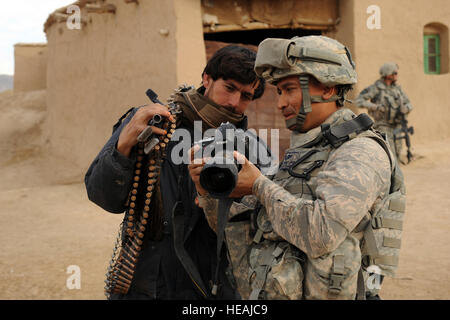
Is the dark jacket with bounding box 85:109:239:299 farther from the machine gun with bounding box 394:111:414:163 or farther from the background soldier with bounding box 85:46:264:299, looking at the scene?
the machine gun with bounding box 394:111:414:163

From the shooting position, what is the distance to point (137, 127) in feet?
5.96

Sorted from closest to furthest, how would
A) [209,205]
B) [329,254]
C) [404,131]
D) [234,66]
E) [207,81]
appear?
[329,254] → [209,205] → [234,66] → [207,81] → [404,131]

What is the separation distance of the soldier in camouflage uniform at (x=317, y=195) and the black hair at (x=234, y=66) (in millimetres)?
395

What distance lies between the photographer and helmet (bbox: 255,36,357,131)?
5.12ft

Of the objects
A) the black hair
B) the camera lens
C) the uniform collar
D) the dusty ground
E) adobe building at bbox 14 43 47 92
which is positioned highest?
adobe building at bbox 14 43 47 92

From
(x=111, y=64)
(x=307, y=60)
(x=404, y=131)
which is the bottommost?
(x=307, y=60)

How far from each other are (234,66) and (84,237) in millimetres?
4863

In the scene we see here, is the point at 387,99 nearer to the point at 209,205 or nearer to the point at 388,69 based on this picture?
the point at 388,69

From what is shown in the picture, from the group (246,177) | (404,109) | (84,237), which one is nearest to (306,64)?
(246,177)

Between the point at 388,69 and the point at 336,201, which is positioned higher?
the point at 388,69

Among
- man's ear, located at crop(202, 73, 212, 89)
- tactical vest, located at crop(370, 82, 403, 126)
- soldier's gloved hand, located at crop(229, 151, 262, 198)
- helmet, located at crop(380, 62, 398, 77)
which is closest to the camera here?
soldier's gloved hand, located at crop(229, 151, 262, 198)

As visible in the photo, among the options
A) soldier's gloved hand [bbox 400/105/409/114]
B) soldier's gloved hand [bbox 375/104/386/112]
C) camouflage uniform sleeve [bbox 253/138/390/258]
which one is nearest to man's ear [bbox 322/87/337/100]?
camouflage uniform sleeve [bbox 253/138/390/258]

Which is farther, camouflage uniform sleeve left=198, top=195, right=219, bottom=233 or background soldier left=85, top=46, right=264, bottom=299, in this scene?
background soldier left=85, top=46, right=264, bottom=299

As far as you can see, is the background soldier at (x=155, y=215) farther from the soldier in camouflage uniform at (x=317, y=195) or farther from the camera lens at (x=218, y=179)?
the camera lens at (x=218, y=179)
